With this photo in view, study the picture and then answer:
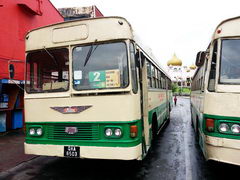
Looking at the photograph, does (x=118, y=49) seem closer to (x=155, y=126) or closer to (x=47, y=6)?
(x=155, y=126)

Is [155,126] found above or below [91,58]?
below

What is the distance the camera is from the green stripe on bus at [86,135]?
4.06 meters

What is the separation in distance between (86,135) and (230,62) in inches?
110

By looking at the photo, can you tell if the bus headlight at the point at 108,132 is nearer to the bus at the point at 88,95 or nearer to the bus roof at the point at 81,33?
the bus at the point at 88,95

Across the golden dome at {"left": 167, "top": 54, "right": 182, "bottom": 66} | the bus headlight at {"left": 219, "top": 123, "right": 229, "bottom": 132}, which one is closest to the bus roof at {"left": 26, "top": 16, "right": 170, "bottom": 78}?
the bus headlight at {"left": 219, "top": 123, "right": 229, "bottom": 132}

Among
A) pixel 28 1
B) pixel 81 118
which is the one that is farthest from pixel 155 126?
pixel 28 1

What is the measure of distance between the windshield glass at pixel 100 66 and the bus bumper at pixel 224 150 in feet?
5.70

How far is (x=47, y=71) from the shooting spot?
4.82 m

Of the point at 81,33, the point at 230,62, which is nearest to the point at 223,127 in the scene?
the point at 230,62

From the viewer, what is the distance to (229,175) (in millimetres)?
4742

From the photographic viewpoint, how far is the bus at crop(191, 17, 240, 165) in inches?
143

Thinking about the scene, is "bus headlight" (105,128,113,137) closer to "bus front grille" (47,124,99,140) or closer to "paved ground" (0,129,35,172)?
"bus front grille" (47,124,99,140)

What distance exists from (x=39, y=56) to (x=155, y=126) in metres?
3.85

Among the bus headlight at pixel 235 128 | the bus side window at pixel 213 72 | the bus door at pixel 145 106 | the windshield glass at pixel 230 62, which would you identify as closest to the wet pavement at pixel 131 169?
the bus door at pixel 145 106
